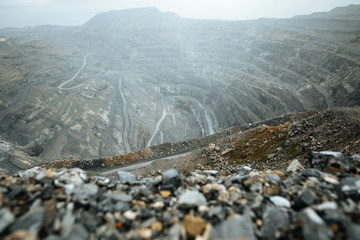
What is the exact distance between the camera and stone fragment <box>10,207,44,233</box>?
387cm

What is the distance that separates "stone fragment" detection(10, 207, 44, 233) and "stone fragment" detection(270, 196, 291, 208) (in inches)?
217

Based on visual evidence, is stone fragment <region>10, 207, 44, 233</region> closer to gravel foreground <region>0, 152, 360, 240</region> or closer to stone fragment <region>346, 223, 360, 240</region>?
gravel foreground <region>0, 152, 360, 240</region>

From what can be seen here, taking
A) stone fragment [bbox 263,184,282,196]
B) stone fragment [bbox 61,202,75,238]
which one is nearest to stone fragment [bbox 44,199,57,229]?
stone fragment [bbox 61,202,75,238]

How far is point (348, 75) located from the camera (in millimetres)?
35062

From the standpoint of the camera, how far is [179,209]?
4.97 meters

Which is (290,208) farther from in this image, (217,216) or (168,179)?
(168,179)

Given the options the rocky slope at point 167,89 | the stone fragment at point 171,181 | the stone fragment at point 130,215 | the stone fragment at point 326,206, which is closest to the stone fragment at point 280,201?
the stone fragment at point 326,206

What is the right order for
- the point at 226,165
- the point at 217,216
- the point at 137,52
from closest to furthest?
the point at 217,216 < the point at 226,165 < the point at 137,52

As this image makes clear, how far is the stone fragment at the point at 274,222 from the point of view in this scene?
407 cm

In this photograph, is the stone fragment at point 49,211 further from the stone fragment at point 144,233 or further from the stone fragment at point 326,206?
the stone fragment at point 326,206

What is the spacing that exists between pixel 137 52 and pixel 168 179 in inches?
4154

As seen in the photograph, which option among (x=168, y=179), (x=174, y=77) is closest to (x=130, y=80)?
(x=174, y=77)

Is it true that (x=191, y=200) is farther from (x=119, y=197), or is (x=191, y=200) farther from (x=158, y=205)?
(x=119, y=197)

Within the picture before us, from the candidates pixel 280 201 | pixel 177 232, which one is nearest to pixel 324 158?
pixel 280 201
